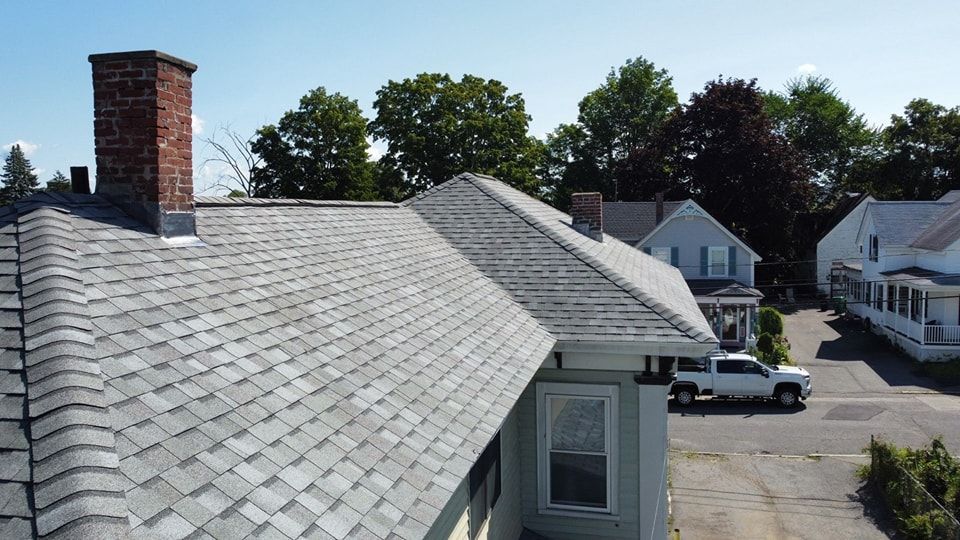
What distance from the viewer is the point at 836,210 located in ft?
185

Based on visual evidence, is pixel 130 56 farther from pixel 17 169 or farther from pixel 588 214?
pixel 17 169

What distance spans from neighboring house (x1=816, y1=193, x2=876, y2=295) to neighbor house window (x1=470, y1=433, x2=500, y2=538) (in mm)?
46375

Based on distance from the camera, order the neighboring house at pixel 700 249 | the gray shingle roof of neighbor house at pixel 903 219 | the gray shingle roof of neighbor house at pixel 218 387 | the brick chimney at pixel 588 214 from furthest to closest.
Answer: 1. the neighboring house at pixel 700 249
2. the gray shingle roof of neighbor house at pixel 903 219
3. the brick chimney at pixel 588 214
4. the gray shingle roof of neighbor house at pixel 218 387

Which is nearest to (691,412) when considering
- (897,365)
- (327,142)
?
(897,365)

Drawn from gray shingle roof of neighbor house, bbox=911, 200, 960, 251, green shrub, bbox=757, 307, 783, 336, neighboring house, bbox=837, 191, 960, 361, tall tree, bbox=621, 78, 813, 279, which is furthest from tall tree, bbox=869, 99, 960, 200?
green shrub, bbox=757, 307, 783, 336

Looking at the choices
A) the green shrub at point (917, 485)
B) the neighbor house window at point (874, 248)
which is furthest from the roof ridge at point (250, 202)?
the neighbor house window at point (874, 248)

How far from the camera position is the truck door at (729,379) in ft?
77.9

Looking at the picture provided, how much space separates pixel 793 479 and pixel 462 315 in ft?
38.5

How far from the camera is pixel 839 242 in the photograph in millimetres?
→ 51969

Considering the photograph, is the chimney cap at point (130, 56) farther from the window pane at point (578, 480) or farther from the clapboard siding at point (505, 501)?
the window pane at point (578, 480)

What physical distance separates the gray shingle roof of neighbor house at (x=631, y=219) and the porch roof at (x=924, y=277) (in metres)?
12.6

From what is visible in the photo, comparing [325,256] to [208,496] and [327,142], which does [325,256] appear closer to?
[208,496]

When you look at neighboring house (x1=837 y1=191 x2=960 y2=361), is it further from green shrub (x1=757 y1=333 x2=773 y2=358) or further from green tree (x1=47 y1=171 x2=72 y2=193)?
green tree (x1=47 y1=171 x2=72 y2=193)

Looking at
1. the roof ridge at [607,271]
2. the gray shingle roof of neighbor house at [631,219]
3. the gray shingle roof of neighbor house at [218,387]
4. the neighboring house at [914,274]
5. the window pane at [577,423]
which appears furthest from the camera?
the gray shingle roof of neighbor house at [631,219]
